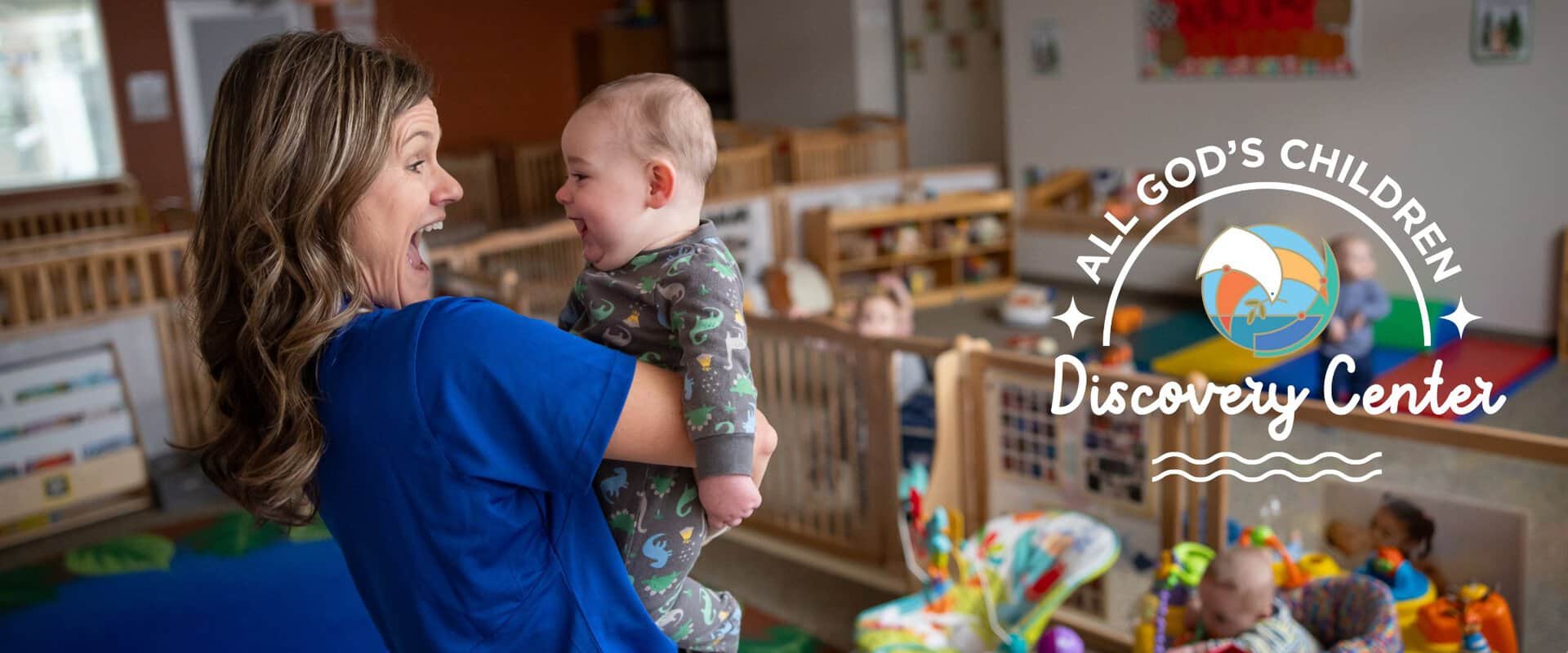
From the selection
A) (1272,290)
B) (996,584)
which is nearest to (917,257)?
(996,584)

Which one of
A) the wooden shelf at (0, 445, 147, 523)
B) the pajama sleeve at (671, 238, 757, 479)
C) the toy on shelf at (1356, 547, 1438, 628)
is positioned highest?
the pajama sleeve at (671, 238, 757, 479)

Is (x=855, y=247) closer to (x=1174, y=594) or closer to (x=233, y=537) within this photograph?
(x=233, y=537)

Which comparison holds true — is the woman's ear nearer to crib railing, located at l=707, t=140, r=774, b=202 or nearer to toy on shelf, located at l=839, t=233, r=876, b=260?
crib railing, located at l=707, t=140, r=774, b=202

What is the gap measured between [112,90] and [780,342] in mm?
5997

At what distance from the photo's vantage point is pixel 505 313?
85 centimetres

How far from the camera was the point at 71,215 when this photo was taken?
6836mm

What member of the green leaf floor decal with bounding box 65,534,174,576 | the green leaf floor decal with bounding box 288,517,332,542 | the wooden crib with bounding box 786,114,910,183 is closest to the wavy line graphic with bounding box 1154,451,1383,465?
the green leaf floor decal with bounding box 288,517,332,542

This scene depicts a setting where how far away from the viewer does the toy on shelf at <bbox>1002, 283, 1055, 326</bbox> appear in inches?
247

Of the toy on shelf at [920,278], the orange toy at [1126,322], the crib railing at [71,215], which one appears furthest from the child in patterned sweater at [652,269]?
the crib railing at [71,215]

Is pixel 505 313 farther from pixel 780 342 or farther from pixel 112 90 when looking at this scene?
pixel 112 90

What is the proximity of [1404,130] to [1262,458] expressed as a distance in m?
3.54

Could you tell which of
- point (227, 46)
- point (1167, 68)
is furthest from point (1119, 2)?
point (227, 46)

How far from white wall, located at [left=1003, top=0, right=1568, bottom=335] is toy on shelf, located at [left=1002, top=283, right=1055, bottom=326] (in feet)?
2.16

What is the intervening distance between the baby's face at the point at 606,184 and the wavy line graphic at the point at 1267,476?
1543 mm
